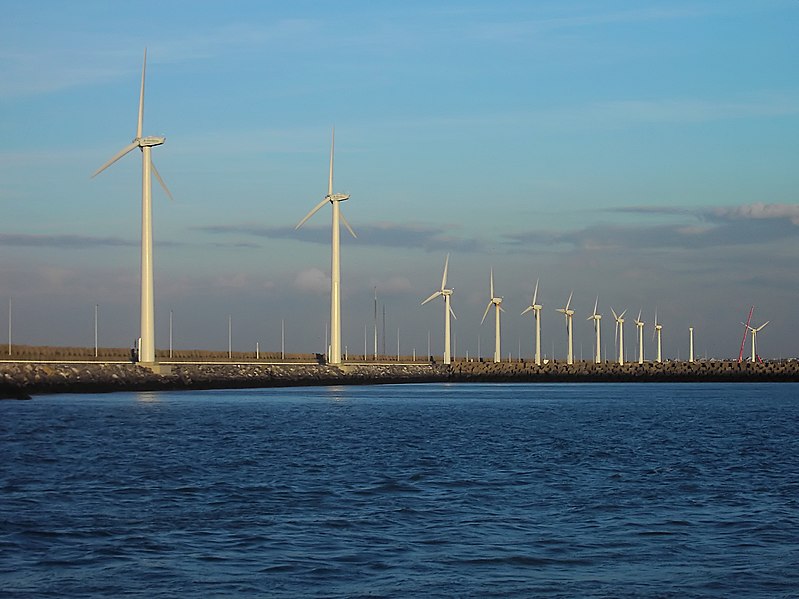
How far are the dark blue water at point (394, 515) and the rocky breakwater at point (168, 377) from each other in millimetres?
54238

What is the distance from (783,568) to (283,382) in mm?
132545

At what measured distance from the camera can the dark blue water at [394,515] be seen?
1900 cm

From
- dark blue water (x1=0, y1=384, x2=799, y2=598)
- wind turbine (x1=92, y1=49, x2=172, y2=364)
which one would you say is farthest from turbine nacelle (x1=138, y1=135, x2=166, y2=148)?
dark blue water (x1=0, y1=384, x2=799, y2=598)

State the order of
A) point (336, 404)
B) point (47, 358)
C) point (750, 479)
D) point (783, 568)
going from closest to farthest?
point (783, 568), point (750, 479), point (336, 404), point (47, 358)

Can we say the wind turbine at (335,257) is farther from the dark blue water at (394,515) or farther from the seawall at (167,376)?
the dark blue water at (394,515)

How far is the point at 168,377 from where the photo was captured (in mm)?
122875

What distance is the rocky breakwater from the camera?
355ft

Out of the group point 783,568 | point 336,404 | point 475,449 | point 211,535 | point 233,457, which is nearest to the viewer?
point 783,568

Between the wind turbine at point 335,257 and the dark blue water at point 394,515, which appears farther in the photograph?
the wind turbine at point 335,257

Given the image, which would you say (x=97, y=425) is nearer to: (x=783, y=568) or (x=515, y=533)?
(x=515, y=533)

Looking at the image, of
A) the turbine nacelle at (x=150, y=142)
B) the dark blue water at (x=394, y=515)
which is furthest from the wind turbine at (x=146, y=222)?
the dark blue water at (x=394, y=515)

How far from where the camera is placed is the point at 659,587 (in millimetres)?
18484

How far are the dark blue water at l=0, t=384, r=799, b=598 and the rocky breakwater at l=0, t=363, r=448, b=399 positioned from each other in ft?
178

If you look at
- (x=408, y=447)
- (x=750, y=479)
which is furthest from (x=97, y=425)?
(x=750, y=479)
